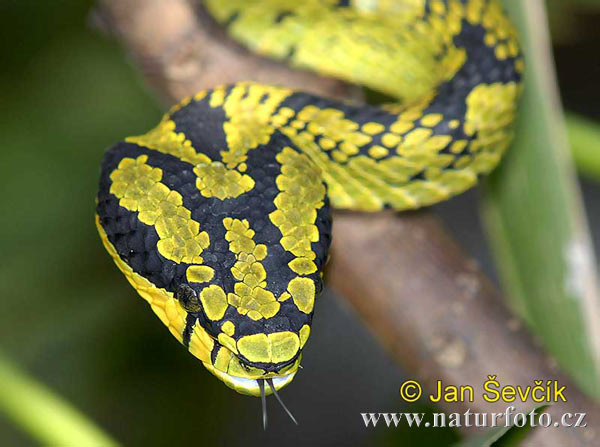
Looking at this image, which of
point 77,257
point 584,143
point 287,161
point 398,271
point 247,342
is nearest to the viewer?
point 247,342

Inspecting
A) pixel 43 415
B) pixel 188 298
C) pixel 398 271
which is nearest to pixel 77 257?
pixel 43 415

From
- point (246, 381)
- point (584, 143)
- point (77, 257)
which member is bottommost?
point (584, 143)

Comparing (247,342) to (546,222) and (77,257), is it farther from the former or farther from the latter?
(77,257)

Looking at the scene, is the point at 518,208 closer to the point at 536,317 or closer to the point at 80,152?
the point at 536,317

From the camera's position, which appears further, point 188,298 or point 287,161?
point 287,161

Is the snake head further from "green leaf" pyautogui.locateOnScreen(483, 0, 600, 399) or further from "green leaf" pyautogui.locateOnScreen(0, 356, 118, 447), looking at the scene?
"green leaf" pyautogui.locateOnScreen(483, 0, 600, 399)

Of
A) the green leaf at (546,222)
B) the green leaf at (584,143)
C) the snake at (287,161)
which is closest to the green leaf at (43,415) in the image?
the snake at (287,161)
